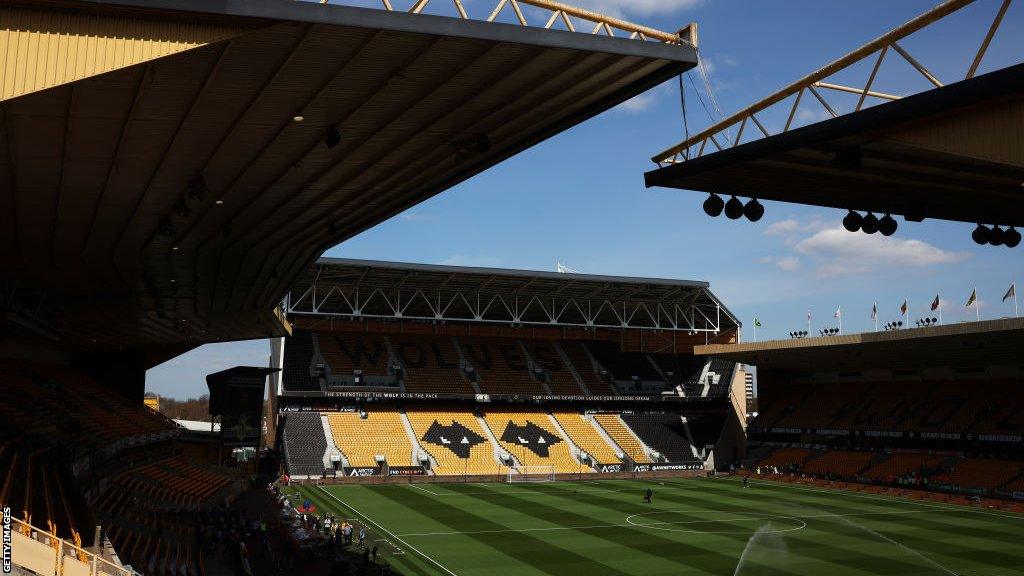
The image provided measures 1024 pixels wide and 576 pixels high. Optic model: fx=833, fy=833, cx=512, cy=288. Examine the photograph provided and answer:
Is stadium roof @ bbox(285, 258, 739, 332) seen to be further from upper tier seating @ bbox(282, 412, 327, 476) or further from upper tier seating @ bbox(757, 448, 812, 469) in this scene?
upper tier seating @ bbox(757, 448, 812, 469)

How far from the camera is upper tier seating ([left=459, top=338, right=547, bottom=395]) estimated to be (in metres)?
69.8

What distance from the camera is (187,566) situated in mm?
24375

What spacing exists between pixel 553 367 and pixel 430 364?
11421mm

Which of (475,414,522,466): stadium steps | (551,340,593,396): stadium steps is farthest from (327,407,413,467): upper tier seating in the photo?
(551,340,593,396): stadium steps

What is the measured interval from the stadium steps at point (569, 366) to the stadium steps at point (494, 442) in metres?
10.1

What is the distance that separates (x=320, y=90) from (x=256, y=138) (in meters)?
2.58

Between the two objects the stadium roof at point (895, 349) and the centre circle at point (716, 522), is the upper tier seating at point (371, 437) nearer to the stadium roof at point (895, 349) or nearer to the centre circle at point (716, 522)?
the centre circle at point (716, 522)

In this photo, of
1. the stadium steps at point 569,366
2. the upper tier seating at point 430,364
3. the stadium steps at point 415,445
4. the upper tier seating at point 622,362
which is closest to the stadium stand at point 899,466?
the upper tier seating at point 622,362

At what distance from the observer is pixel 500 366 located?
72.5m

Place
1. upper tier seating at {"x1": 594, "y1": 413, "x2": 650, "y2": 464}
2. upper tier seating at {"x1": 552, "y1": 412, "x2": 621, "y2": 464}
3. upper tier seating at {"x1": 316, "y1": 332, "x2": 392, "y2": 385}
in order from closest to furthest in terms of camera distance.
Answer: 1. upper tier seating at {"x1": 552, "y1": 412, "x2": 621, "y2": 464}
2. upper tier seating at {"x1": 594, "y1": 413, "x2": 650, "y2": 464}
3. upper tier seating at {"x1": 316, "y1": 332, "x2": 392, "y2": 385}

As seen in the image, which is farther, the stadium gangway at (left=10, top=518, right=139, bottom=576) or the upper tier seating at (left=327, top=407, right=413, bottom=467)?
the upper tier seating at (left=327, top=407, right=413, bottom=467)

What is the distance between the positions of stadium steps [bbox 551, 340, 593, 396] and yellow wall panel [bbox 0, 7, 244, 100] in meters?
64.0

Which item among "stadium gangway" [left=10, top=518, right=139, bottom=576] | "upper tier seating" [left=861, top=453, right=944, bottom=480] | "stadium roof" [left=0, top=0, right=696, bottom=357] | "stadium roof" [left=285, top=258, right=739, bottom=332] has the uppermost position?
"stadium roof" [left=285, top=258, right=739, bottom=332]

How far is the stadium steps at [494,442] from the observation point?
61406mm
